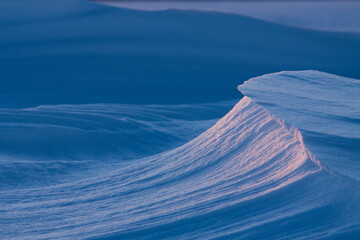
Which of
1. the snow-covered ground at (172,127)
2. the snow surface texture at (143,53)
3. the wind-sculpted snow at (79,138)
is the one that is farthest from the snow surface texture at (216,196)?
the snow surface texture at (143,53)

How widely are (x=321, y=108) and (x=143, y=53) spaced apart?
67.4 inches

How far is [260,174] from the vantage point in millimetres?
960

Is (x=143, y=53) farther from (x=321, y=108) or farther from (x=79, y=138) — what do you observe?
(x=321, y=108)

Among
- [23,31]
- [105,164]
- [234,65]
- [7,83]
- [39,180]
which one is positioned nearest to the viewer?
[39,180]

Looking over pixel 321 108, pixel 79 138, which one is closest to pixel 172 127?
pixel 79 138

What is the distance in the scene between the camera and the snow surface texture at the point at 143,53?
7.86ft

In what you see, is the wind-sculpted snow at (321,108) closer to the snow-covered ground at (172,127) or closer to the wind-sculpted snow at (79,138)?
the snow-covered ground at (172,127)

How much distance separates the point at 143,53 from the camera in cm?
266

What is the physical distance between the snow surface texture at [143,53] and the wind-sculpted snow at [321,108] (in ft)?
3.44

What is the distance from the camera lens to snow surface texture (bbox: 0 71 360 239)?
2.71 ft

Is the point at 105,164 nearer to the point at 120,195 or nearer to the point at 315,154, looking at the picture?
the point at 120,195

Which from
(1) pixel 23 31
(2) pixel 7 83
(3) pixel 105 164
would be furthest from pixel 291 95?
(1) pixel 23 31

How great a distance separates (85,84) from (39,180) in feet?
3.81

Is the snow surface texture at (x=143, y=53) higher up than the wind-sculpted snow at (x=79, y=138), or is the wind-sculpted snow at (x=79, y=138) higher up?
the snow surface texture at (x=143, y=53)
